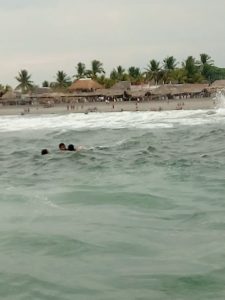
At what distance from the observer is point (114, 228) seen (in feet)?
32.1

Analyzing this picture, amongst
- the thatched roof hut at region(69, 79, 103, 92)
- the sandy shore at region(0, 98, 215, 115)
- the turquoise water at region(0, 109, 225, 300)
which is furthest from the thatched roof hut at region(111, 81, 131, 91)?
the turquoise water at region(0, 109, 225, 300)

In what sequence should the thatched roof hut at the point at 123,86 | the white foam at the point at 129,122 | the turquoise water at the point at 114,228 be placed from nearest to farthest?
the turquoise water at the point at 114,228 < the white foam at the point at 129,122 < the thatched roof hut at the point at 123,86

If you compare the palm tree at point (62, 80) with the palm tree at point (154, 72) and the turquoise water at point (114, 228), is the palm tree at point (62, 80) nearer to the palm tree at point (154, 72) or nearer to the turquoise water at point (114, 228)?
the palm tree at point (154, 72)

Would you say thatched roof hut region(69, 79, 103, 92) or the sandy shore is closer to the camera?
the sandy shore

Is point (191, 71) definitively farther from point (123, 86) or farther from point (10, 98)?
point (10, 98)

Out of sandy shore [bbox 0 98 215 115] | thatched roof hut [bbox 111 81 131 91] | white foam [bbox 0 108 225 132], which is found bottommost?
white foam [bbox 0 108 225 132]

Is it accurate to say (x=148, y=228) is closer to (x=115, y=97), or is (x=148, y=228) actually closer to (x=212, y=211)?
(x=212, y=211)

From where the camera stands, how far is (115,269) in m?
7.75

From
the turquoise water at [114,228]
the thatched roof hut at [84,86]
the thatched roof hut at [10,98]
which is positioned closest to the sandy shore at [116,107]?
the thatched roof hut at [10,98]

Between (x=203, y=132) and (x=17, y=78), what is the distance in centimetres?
6387

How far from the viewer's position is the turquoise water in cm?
725

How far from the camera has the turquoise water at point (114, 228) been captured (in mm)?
7246

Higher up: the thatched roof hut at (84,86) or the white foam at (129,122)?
the thatched roof hut at (84,86)

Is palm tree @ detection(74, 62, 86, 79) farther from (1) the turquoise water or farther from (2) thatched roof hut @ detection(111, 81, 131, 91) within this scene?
(1) the turquoise water
